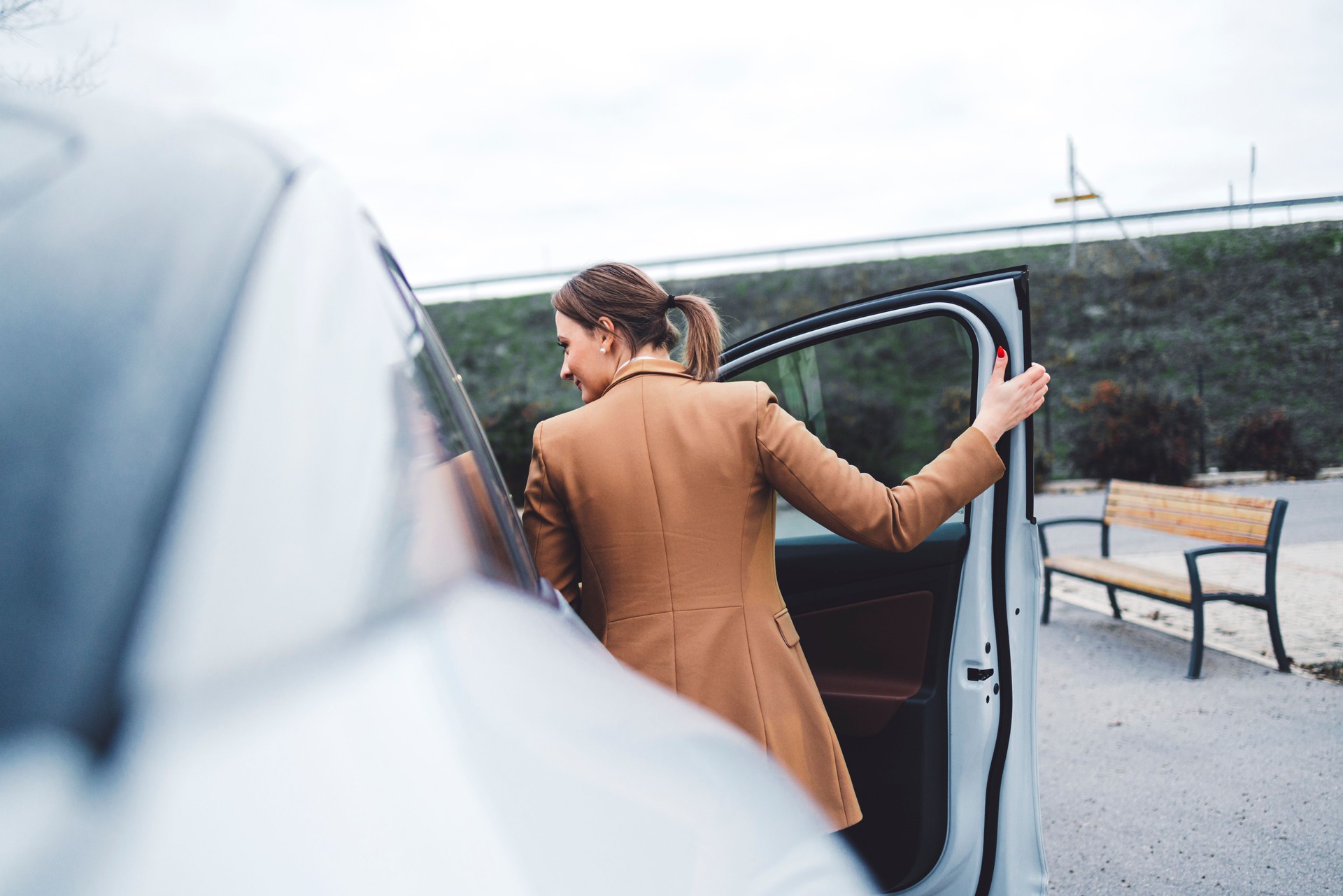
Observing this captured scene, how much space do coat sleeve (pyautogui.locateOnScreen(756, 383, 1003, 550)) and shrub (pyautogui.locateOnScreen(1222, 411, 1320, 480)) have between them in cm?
1553

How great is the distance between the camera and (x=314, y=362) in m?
0.65

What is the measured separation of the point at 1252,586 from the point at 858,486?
20.6ft

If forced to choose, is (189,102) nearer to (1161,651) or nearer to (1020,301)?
(1020,301)

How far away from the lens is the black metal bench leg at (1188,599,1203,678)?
171 inches

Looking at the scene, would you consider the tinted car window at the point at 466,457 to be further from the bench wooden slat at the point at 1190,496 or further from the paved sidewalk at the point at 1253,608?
the paved sidewalk at the point at 1253,608

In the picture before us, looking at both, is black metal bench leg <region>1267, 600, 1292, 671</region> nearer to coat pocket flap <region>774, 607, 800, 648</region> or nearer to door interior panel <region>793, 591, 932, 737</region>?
door interior panel <region>793, 591, 932, 737</region>

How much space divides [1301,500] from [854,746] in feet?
39.0

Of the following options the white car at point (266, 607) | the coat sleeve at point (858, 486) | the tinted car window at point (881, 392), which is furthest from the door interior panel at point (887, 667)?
the white car at point (266, 607)

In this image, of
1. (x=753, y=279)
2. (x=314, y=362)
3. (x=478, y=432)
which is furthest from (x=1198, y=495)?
(x=753, y=279)

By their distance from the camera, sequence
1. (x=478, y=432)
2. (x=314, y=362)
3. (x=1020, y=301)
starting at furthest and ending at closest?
(x=1020, y=301), (x=478, y=432), (x=314, y=362)

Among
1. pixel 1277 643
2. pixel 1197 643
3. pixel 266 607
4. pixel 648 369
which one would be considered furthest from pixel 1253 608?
pixel 266 607

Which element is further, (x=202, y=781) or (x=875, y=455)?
(x=875, y=455)

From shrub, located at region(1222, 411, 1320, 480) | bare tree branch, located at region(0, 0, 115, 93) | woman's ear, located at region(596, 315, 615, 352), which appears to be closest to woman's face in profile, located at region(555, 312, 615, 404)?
woman's ear, located at region(596, 315, 615, 352)

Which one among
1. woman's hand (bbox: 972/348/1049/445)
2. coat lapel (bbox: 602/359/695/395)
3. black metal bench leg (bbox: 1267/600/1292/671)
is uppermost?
coat lapel (bbox: 602/359/695/395)
